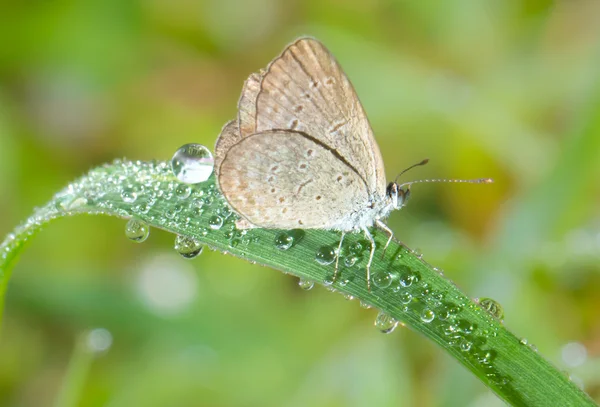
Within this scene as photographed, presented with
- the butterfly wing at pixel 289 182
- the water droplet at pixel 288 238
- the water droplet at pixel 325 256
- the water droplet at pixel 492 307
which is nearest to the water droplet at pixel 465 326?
the water droplet at pixel 492 307

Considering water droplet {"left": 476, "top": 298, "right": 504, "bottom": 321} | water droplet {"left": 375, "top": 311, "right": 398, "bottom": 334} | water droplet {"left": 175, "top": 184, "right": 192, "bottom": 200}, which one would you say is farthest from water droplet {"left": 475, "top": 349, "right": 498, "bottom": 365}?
water droplet {"left": 175, "top": 184, "right": 192, "bottom": 200}

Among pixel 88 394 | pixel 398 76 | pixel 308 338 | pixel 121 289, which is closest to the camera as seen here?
pixel 88 394

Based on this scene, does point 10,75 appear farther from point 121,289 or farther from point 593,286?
point 593,286

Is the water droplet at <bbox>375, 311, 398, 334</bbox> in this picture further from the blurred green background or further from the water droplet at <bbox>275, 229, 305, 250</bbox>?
the blurred green background

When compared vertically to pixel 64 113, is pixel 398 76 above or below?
above

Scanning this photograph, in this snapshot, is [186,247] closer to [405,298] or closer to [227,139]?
[227,139]

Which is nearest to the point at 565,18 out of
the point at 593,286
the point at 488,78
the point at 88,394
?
the point at 488,78
